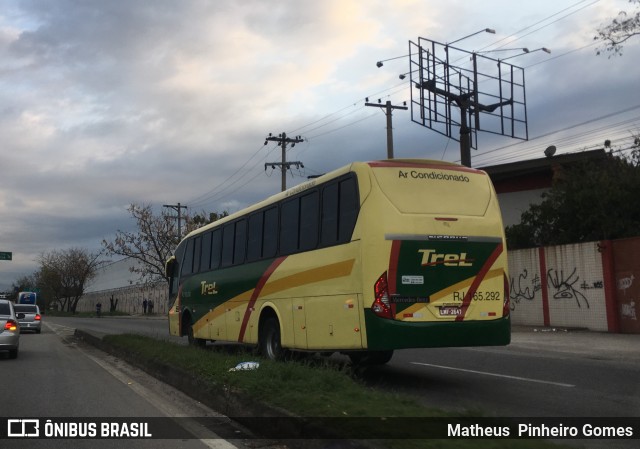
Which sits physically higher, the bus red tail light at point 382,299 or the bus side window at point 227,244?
the bus side window at point 227,244

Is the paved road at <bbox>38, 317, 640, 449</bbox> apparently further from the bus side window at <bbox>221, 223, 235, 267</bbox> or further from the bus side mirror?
the bus side mirror

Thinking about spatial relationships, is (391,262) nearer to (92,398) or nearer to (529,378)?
(529,378)

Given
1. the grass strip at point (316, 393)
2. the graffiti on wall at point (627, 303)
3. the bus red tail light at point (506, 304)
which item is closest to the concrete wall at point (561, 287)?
the graffiti on wall at point (627, 303)

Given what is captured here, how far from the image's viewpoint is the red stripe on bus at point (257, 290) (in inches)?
436

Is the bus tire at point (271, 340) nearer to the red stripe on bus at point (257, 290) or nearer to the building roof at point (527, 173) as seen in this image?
the red stripe on bus at point (257, 290)

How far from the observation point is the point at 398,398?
6.79 meters

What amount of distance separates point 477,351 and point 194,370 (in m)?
8.57

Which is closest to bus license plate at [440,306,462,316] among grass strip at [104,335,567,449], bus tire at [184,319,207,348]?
grass strip at [104,335,567,449]

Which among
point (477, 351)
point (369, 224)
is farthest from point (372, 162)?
point (477, 351)

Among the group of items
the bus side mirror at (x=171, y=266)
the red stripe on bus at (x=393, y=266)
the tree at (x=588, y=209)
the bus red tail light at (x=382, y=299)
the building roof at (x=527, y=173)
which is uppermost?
the building roof at (x=527, y=173)

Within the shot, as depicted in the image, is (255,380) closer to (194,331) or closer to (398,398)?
(398,398)

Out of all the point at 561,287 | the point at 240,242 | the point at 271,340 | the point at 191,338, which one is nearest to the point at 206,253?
the point at 240,242

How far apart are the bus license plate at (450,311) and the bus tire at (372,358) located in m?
2.38

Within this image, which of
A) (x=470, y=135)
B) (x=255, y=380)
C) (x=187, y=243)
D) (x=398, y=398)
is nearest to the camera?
(x=398, y=398)
